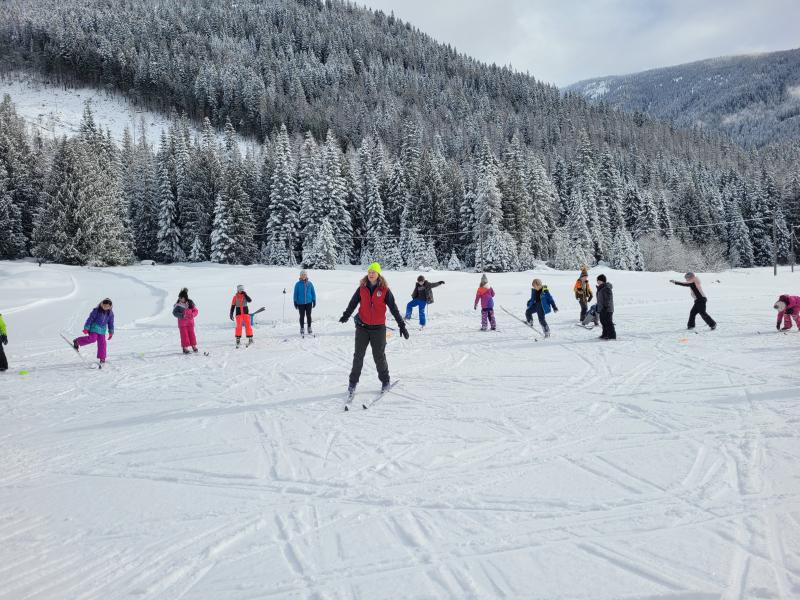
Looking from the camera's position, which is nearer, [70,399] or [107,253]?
[70,399]

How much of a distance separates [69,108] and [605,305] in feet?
439

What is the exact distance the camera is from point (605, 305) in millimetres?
11672

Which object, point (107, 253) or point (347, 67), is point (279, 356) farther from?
point (347, 67)

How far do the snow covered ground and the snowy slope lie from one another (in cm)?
10110

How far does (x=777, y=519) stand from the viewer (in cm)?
354

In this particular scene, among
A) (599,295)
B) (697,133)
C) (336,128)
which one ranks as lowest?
(599,295)

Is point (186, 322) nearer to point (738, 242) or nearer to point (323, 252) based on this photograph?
point (323, 252)

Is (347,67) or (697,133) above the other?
(347,67)

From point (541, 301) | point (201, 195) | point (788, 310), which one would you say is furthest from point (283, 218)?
point (788, 310)

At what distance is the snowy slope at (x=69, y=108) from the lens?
98.4 metres

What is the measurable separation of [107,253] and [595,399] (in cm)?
4682

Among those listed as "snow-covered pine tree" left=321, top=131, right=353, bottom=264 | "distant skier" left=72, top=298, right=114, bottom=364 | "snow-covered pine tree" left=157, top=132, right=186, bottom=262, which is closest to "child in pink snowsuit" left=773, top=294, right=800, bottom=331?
"distant skier" left=72, top=298, right=114, bottom=364

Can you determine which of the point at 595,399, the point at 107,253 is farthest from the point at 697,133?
the point at 595,399

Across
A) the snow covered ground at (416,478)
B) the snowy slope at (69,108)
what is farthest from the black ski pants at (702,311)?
the snowy slope at (69,108)
